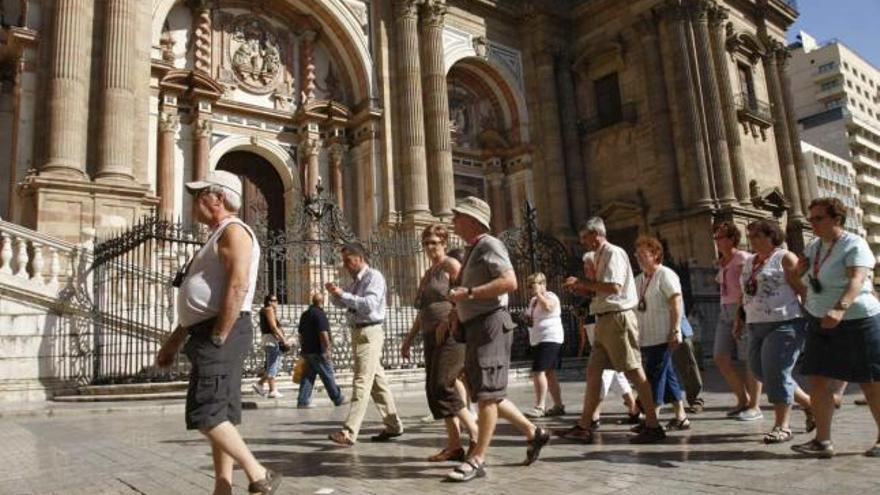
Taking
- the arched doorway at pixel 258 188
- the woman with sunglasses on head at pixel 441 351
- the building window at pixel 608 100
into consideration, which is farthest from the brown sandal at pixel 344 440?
the building window at pixel 608 100

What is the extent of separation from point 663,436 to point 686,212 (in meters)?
17.8

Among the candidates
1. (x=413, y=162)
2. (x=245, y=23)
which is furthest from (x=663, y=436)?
(x=245, y=23)

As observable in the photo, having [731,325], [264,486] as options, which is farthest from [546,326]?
[264,486]

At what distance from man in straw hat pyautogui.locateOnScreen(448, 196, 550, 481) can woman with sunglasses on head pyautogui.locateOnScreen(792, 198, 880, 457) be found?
6.19ft

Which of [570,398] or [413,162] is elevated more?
[413,162]

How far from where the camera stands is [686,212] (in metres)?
21.6

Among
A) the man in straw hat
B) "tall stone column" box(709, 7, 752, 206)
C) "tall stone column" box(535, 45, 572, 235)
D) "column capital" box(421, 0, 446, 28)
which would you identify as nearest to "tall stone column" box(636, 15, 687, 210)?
"tall stone column" box(709, 7, 752, 206)

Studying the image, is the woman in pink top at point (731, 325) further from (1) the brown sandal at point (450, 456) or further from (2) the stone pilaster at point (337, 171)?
(2) the stone pilaster at point (337, 171)

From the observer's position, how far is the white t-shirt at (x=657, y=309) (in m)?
5.99

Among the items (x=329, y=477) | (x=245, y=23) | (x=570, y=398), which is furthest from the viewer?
(x=245, y=23)

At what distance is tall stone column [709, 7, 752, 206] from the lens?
2234 centimetres

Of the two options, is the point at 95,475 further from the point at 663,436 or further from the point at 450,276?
the point at 663,436

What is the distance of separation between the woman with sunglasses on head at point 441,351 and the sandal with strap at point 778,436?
218 centimetres

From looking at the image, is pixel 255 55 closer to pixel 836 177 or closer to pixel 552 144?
pixel 552 144
